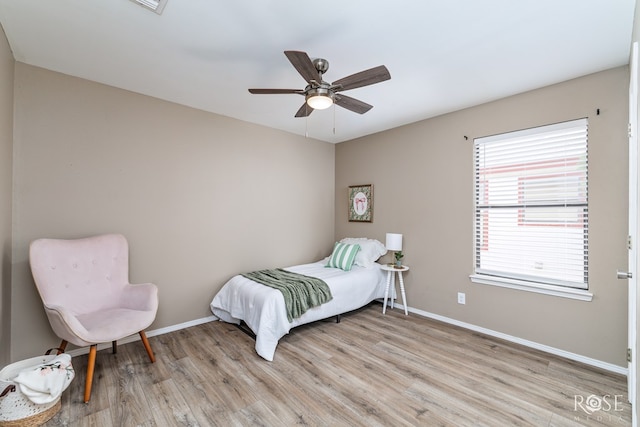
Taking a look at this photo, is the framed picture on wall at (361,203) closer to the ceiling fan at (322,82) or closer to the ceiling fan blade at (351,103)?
the ceiling fan blade at (351,103)

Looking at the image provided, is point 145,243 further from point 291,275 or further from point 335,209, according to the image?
point 335,209

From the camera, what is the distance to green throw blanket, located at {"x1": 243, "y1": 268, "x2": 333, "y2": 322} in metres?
2.96

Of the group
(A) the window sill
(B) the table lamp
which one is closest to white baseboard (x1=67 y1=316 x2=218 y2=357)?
(B) the table lamp

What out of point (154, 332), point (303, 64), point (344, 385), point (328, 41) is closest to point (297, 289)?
point (344, 385)

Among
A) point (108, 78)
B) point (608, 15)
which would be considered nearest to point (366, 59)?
point (608, 15)

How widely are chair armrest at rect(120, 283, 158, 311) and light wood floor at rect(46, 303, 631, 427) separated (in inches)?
19.5

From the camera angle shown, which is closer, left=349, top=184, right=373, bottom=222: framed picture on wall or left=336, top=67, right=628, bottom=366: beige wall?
left=336, top=67, right=628, bottom=366: beige wall

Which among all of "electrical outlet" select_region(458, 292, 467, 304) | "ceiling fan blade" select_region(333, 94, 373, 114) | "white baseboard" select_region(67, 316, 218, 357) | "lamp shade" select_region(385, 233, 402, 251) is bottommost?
"white baseboard" select_region(67, 316, 218, 357)

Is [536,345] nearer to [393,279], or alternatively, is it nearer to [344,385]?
[393,279]

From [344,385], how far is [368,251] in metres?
2.08

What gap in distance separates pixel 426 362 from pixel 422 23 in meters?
2.72

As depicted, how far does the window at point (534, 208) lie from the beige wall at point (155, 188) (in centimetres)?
256

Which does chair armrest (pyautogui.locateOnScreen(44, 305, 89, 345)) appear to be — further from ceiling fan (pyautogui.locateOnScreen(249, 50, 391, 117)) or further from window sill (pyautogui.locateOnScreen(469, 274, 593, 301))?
window sill (pyautogui.locateOnScreen(469, 274, 593, 301))

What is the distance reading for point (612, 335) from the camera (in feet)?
7.98
